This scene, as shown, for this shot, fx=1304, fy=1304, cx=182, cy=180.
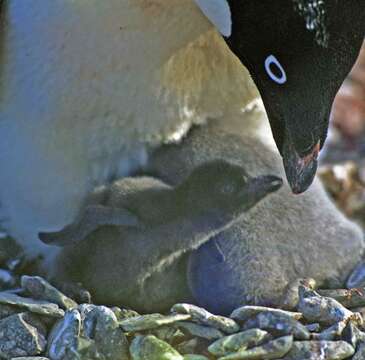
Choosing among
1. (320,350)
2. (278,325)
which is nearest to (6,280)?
(278,325)

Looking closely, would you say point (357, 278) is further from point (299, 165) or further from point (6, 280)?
point (6, 280)

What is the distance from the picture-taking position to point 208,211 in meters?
2.74

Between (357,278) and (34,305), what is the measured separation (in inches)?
29.1

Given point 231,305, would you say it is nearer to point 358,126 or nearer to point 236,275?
point 236,275

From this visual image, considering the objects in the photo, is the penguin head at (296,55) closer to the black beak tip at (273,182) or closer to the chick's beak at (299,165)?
the chick's beak at (299,165)

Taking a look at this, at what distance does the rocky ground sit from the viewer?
8.27 ft

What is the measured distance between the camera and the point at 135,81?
277 centimetres

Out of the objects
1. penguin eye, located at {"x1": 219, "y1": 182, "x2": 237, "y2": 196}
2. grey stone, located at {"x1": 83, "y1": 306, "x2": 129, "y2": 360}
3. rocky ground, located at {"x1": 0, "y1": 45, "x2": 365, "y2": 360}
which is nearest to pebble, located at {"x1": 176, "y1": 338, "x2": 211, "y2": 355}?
rocky ground, located at {"x1": 0, "y1": 45, "x2": 365, "y2": 360}

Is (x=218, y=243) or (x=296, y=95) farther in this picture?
(x=218, y=243)

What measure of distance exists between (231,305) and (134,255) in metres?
0.23

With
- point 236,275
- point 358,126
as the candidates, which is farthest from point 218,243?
point 358,126

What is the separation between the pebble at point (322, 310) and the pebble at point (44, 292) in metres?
0.47

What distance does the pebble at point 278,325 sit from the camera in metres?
2.57

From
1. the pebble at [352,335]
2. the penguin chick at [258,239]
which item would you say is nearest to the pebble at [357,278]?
the penguin chick at [258,239]
